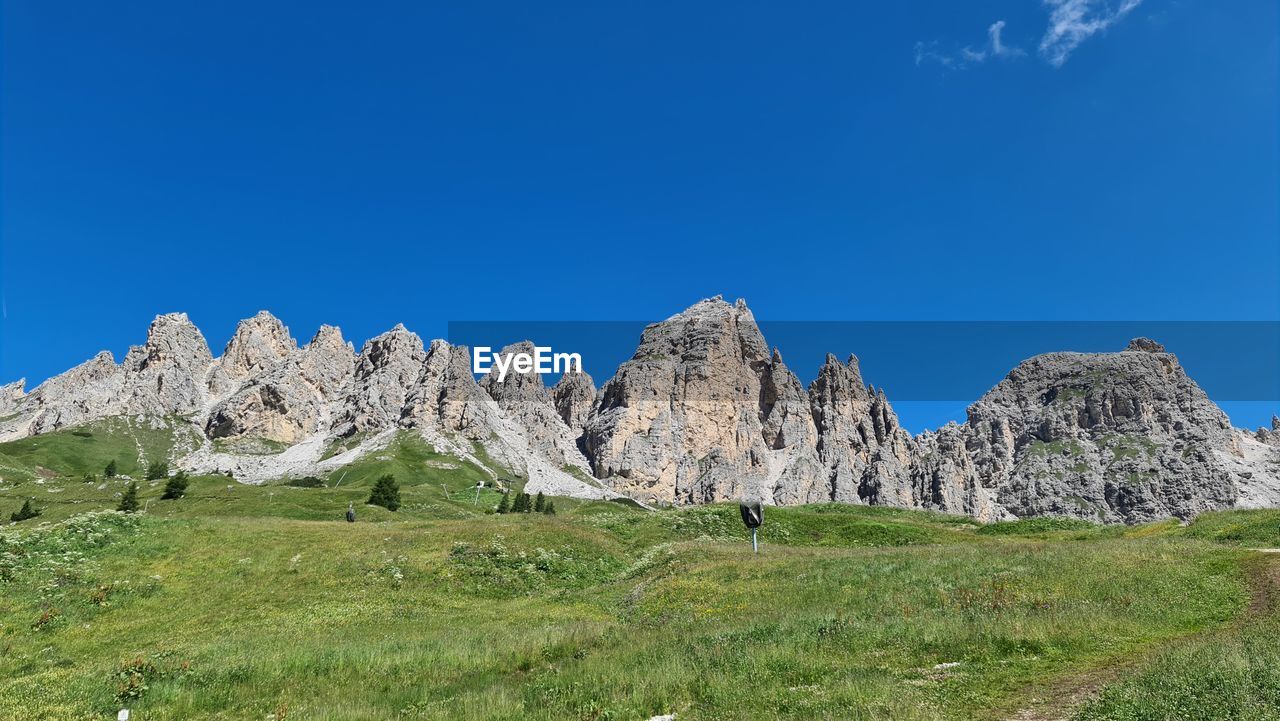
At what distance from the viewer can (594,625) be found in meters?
22.2

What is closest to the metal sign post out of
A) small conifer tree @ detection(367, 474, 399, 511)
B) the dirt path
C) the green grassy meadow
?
the green grassy meadow

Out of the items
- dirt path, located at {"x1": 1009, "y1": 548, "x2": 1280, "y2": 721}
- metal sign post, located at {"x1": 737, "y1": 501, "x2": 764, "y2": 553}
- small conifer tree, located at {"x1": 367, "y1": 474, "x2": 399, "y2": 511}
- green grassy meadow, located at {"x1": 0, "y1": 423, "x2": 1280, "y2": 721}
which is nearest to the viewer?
dirt path, located at {"x1": 1009, "y1": 548, "x2": 1280, "y2": 721}

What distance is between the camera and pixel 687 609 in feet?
81.1

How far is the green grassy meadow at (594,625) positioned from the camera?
38.4 ft

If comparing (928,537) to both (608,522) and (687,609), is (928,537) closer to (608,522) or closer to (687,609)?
(608,522)

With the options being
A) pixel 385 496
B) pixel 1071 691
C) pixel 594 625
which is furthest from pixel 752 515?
pixel 385 496

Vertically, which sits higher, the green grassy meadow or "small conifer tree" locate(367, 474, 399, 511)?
"small conifer tree" locate(367, 474, 399, 511)

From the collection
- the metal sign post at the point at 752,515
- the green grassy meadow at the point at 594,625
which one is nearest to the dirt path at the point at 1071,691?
the green grassy meadow at the point at 594,625

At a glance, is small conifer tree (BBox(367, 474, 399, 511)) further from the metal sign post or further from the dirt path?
the dirt path

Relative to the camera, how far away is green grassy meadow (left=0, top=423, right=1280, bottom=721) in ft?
38.4

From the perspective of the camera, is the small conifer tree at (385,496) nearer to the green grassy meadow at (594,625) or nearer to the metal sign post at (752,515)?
the green grassy meadow at (594,625)

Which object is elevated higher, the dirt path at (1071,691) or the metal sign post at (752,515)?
the metal sign post at (752,515)

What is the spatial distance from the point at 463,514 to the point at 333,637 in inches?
2410

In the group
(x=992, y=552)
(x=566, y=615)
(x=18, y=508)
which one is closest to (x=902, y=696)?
(x=566, y=615)
